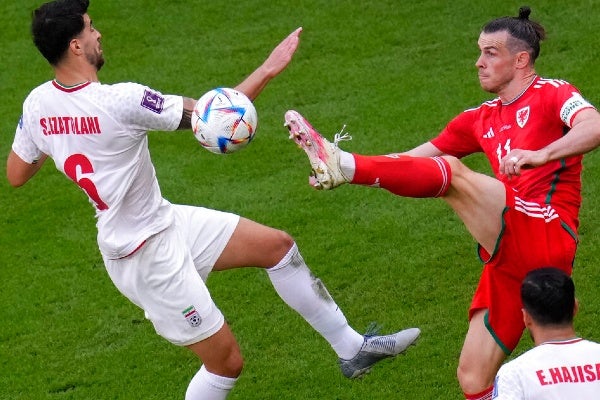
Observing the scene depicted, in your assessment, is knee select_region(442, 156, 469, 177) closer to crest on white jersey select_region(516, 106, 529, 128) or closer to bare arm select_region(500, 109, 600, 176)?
bare arm select_region(500, 109, 600, 176)

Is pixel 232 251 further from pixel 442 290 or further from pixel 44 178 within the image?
pixel 44 178

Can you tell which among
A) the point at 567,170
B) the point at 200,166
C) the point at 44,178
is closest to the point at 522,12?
the point at 567,170

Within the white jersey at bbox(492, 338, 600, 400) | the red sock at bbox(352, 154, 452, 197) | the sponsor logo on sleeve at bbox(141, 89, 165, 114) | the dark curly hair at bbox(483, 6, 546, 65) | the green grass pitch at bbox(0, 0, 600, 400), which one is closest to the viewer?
the white jersey at bbox(492, 338, 600, 400)

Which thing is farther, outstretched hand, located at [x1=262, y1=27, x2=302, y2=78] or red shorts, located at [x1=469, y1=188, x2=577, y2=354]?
outstretched hand, located at [x1=262, y1=27, x2=302, y2=78]

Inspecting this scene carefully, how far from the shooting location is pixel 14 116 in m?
11.9

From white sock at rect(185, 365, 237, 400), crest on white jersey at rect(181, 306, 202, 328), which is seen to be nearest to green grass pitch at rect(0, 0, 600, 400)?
white sock at rect(185, 365, 237, 400)

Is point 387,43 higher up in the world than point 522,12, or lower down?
lower down

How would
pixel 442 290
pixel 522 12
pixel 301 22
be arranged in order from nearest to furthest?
pixel 522 12 → pixel 442 290 → pixel 301 22

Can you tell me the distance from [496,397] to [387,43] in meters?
8.18

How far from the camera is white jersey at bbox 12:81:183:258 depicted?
19.4ft

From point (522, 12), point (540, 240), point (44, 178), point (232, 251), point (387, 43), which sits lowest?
point (44, 178)

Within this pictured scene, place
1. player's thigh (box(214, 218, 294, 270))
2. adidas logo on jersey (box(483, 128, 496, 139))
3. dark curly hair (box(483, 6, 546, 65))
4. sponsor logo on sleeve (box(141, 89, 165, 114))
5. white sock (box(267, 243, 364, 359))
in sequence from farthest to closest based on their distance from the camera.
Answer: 1. white sock (box(267, 243, 364, 359))
2. player's thigh (box(214, 218, 294, 270))
3. adidas logo on jersey (box(483, 128, 496, 139))
4. dark curly hair (box(483, 6, 546, 65))
5. sponsor logo on sleeve (box(141, 89, 165, 114))

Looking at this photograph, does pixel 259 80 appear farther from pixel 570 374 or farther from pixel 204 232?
pixel 570 374

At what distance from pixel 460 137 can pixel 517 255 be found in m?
0.93
